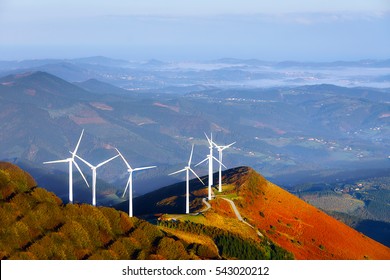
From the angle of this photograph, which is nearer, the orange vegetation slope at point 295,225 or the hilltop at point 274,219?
the hilltop at point 274,219

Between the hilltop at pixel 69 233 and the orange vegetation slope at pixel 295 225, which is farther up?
the hilltop at pixel 69 233

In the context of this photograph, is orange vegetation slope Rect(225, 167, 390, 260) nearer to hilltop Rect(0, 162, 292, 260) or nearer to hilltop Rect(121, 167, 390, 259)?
hilltop Rect(121, 167, 390, 259)

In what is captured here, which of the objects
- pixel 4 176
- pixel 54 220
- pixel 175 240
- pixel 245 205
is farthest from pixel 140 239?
pixel 245 205

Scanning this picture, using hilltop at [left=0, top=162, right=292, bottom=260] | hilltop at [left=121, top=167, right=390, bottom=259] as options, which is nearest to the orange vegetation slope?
hilltop at [left=121, top=167, right=390, bottom=259]

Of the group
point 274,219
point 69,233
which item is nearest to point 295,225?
point 274,219

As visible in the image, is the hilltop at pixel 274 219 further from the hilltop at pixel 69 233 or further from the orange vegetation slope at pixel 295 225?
the hilltop at pixel 69 233

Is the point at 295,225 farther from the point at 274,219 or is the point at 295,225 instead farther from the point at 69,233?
the point at 69,233

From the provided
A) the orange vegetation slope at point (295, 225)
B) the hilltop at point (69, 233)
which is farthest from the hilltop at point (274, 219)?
the hilltop at point (69, 233)


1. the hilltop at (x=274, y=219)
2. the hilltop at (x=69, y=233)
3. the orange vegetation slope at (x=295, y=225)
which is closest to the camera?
the hilltop at (x=69, y=233)
